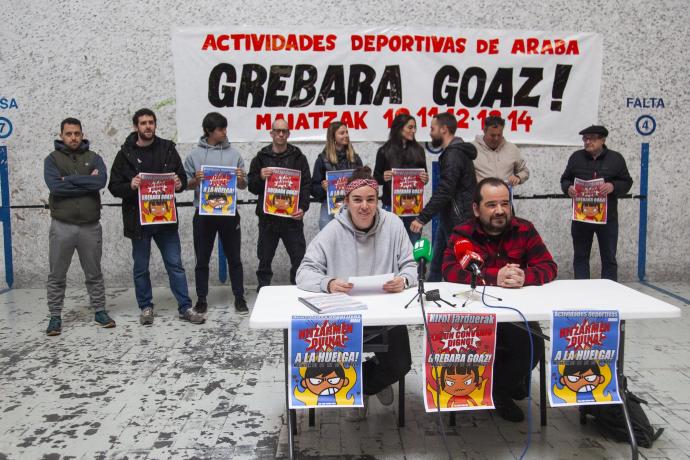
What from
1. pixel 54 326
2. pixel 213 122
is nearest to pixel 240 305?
pixel 54 326

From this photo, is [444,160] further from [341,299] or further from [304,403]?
[304,403]

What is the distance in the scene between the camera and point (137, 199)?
19.2 feet

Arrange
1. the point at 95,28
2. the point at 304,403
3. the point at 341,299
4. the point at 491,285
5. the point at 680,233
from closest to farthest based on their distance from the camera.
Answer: the point at 304,403
the point at 341,299
the point at 491,285
the point at 95,28
the point at 680,233

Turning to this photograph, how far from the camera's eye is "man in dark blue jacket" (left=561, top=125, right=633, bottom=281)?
6.36 metres

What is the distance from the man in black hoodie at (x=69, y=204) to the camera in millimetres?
5551

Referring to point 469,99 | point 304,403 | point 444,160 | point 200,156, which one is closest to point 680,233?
point 469,99

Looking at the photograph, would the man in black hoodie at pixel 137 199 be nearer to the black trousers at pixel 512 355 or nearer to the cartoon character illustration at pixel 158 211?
the cartoon character illustration at pixel 158 211

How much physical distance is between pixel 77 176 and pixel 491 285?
3739 millimetres

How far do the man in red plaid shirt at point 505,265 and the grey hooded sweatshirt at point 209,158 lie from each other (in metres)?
2.96

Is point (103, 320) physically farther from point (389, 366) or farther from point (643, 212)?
point (643, 212)

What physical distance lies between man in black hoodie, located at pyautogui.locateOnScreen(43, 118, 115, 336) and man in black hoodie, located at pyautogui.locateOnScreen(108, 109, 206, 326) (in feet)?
0.69

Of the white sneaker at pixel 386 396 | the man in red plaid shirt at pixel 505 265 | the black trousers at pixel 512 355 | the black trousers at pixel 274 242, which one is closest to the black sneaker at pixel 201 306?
the black trousers at pixel 274 242

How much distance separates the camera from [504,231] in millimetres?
3781

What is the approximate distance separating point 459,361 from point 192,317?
3.43m
